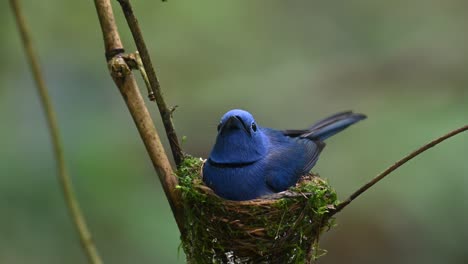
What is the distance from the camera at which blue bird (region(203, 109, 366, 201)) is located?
144 inches

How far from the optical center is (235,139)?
12.5 feet

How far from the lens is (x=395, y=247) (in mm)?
6281

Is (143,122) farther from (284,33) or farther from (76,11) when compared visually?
(284,33)

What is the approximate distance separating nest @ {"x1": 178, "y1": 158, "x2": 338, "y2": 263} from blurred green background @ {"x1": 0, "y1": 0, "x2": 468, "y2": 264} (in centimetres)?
101

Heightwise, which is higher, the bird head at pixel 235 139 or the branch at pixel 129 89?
the branch at pixel 129 89

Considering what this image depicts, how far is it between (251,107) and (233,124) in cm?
434

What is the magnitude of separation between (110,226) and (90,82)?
4.32 ft

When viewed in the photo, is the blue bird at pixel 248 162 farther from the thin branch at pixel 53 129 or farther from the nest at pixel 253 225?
the thin branch at pixel 53 129

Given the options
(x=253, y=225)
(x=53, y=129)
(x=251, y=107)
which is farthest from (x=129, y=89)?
(x=251, y=107)

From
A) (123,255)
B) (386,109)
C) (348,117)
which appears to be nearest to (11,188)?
(123,255)

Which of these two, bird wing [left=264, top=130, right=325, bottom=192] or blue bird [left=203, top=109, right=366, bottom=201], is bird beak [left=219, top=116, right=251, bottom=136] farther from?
bird wing [left=264, top=130, right=325, bottom=192]

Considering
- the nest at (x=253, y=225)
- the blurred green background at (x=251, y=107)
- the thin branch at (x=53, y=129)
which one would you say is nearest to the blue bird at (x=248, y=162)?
the nest at (x=253, y=225)

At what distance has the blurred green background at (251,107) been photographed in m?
4.33

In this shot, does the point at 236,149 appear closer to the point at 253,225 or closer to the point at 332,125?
the point at 253,225
